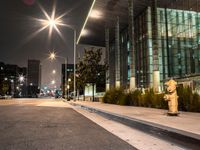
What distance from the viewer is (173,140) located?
24.6 ft

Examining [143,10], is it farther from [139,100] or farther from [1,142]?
[1,142]

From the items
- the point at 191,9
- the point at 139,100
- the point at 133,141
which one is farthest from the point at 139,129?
the point at 191,9

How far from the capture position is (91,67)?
4388 centimetres

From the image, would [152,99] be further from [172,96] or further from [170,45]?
[170,45]

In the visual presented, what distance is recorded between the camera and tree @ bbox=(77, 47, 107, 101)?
43.6 metres

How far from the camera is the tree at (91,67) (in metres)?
43.6

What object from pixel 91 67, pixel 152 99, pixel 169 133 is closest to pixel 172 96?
pixel 169 133

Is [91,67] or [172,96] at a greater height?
[91,67]

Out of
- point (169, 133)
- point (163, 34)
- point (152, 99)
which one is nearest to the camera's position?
point (169, 133)

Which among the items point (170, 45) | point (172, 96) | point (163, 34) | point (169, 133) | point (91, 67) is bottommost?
point (169, 133)

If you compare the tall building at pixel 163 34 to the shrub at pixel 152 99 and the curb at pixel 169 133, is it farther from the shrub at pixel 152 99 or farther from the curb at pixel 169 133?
the curb at pixel 169 133

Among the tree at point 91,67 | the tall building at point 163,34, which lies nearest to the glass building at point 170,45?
the tall building at point 163,34

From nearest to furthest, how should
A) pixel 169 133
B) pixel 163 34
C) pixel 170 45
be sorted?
1. pixel 169 133
2. pixel 170 45
3. pixel 163 34

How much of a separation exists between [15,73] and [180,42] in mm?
151685
